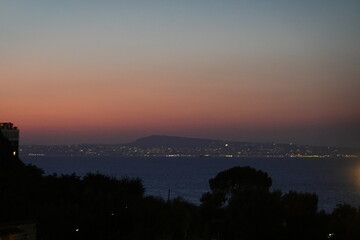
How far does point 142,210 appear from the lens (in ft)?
95.1

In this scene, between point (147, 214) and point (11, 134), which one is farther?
point (11, 134)

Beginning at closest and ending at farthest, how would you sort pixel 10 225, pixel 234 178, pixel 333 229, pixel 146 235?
pixel 10 225, pixel 146 235, pixel 333 229, pixel 234 178

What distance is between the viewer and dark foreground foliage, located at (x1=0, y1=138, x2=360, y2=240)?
26.1 m

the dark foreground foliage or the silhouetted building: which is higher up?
the silhouetted building

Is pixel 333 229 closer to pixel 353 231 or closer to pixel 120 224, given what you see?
pixel 353 231

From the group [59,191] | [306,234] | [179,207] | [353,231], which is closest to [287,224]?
[306,234]

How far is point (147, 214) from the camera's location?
28969 mm

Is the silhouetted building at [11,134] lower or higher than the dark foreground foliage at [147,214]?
higher

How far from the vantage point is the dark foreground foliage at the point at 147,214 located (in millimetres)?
26094

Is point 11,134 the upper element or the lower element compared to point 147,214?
upper

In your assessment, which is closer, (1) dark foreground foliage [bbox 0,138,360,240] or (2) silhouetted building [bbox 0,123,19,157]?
A: (1) dark foreground foliage [bbox 0,138,360,240]

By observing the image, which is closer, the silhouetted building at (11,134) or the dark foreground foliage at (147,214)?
the dark foreground foliage at (147,214)

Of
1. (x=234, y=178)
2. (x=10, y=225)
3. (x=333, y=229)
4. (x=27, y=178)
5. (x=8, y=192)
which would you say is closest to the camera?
Result: (x=10, y=225)

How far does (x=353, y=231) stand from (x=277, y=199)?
14.2 feet
